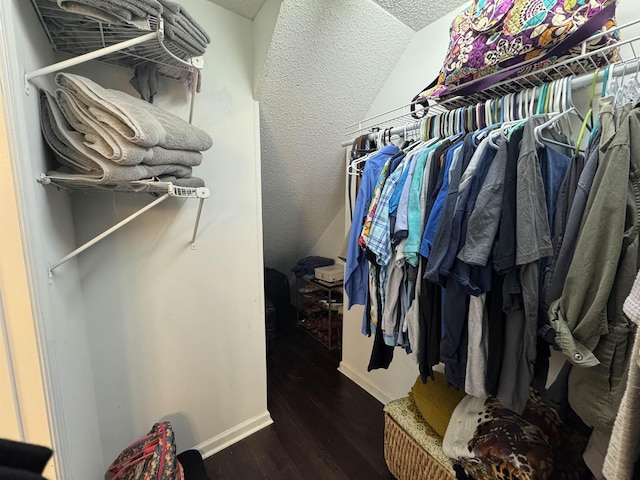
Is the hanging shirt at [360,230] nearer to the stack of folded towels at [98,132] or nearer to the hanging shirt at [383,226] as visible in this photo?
the hanging shirt at [383,226]

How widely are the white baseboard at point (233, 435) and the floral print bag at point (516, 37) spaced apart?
189cm

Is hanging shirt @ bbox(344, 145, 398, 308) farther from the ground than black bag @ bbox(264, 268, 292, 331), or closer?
farther from the ground

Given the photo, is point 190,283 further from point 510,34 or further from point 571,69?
point 571,69

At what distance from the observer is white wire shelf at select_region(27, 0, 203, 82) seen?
0.70 metres

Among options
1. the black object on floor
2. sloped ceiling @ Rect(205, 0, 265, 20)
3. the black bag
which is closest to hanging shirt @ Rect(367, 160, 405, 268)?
sloped ceiling @ Rect(205, 0, 265, 20)

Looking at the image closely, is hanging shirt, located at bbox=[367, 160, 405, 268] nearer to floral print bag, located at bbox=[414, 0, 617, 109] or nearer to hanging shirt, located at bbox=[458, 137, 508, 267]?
hanging shirt, located at bbox=[458, 137, 508, 267]

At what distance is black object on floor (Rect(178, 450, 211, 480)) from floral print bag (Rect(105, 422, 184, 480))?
0.63 feet

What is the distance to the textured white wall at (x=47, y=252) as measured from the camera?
0.54 metres

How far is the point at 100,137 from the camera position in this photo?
711 millimetres

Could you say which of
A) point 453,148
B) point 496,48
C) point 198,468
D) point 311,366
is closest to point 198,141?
point 453,148

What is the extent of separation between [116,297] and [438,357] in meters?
1.23

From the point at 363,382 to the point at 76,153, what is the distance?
1.99 metres

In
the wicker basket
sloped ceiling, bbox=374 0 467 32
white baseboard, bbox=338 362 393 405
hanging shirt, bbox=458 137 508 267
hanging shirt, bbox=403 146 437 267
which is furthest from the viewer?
white baseboard, bbox=338 362 393 405

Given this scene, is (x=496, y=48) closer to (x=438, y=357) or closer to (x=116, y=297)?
(x=438, y=357)
